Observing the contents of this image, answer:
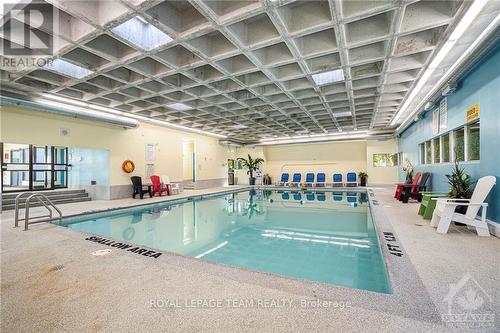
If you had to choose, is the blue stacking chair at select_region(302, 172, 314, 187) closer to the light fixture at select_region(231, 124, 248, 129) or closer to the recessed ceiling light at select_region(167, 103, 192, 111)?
the light fixture at select_region(231, 124, 248, 129)

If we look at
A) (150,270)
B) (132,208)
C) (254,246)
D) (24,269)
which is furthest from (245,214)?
(24,269)

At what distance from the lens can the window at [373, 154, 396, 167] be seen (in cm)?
1284

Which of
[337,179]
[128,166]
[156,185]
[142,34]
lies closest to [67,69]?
[142,34]

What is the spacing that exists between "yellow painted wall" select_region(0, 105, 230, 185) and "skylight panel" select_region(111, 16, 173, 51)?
518 centimetres

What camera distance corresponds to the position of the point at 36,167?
29.4 ft

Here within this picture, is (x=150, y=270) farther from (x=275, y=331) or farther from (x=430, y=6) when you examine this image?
(x=430, y=6)

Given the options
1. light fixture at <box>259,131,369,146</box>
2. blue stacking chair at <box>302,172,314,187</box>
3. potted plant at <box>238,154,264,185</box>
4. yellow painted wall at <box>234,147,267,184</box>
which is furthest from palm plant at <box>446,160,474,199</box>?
yellow painted wall at <box>234,147,267,184</box>

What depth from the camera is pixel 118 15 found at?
3098 mm

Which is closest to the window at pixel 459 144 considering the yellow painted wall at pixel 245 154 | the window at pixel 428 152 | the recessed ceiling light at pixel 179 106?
the window at pixel 428 152

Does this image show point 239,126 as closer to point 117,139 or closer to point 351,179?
point 117,139

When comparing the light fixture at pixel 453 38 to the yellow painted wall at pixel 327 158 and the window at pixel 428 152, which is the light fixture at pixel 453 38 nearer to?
the window at pixel 428 152

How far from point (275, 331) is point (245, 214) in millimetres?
5012

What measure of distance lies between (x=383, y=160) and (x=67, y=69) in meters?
14.1

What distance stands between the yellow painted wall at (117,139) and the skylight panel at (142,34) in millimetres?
5178
